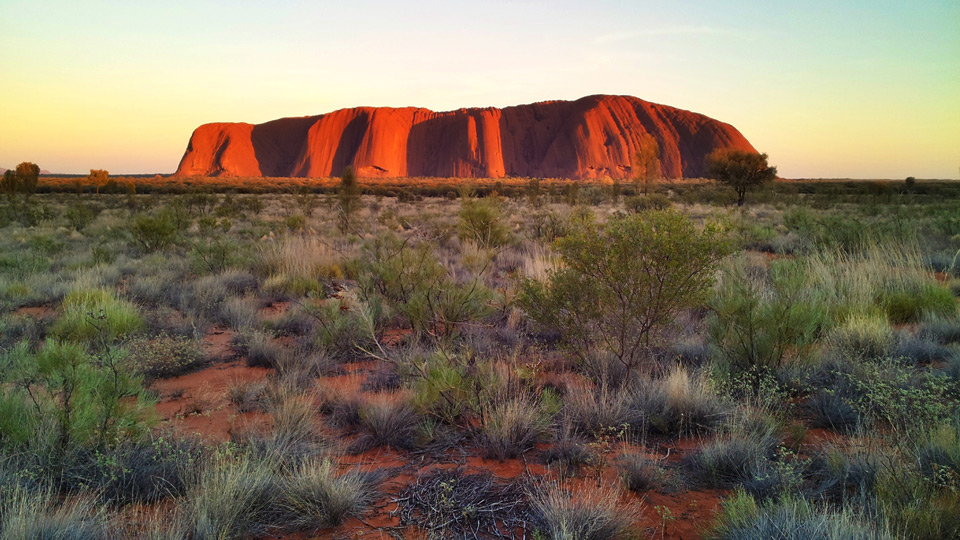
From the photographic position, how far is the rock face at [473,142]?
90.8 metres

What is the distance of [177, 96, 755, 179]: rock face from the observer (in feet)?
298

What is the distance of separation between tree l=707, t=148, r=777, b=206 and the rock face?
60888 millimetres

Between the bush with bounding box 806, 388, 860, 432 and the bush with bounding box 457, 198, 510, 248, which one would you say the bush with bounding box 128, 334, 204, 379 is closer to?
the bush with bounding box 806, 388, 860, 432

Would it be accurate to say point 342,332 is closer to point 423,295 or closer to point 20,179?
point 423,295

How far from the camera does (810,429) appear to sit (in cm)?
317

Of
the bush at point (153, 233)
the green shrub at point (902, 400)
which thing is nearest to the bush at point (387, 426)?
the green shrub at point (902, 400)

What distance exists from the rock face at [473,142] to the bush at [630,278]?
86925 mm

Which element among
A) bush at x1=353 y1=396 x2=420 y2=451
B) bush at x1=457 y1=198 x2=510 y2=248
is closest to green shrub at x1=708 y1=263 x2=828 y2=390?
bush at x1=353 y1=396 x2=420 y2=451

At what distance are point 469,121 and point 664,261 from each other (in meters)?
97.8

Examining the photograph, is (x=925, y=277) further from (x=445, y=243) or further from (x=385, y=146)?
(x=385, y=146)

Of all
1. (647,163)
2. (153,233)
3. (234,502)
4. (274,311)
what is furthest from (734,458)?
(647,163)

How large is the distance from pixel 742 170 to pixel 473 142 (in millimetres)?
72413

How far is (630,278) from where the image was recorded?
3.92m

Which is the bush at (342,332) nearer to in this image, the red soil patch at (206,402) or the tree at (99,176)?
the red soil patch at (206,402)
